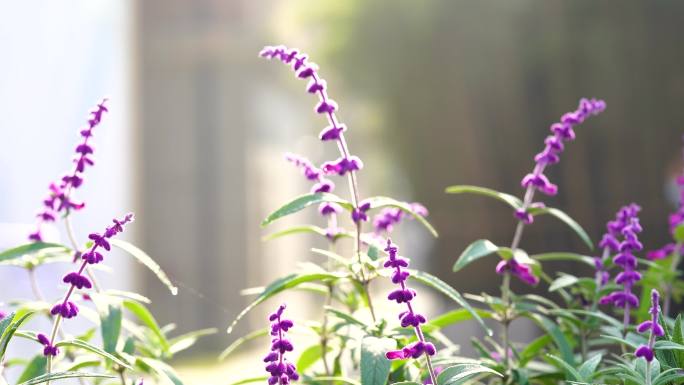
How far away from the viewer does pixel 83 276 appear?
54 centimetres

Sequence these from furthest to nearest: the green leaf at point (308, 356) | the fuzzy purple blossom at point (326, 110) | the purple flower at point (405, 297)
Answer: the green leaf at point (308, 356), the fuzzy purple blossom at point (326, 110), the purple flower at point (405, 297)

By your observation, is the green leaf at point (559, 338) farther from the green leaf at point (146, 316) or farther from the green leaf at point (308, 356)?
the green leaf at point (146, 316)

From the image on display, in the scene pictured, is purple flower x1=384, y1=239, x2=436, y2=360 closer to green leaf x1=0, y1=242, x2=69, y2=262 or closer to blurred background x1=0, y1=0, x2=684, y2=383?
green leaf x1=0, y1=242, x2=69, y2=262

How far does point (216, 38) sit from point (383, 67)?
495cm

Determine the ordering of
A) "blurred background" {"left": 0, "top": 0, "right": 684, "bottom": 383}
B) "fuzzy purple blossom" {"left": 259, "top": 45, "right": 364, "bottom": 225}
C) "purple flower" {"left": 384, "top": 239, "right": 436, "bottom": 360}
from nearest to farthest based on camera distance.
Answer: "purple flower" {"left": 384, "top": 239, "right": 436, "bottom": 360}, "fuzzy purple blossom" {"left": 259, "top": 45, "right": 364, "bottom": 225}, "blurred background" {"left": 0, "top": 0, "right": 684, "bottom": 383}

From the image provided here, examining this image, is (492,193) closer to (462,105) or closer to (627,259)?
(627,259)

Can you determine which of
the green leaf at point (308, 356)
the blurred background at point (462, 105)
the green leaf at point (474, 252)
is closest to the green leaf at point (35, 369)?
the green leaf at point (308, 356)

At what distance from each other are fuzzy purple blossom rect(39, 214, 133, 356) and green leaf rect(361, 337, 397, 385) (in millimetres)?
170

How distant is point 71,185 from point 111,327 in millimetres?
124

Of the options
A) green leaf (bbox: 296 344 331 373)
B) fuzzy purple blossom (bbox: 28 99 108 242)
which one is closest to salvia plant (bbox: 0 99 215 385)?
fuzzy purple blossom (bbox: 28 99 108 242)

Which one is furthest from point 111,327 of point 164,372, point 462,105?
point 462,105

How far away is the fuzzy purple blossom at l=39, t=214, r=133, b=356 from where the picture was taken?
0.52 meters

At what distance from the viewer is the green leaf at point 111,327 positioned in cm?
60

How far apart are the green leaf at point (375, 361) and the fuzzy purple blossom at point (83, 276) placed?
0.56ft
